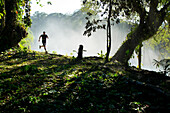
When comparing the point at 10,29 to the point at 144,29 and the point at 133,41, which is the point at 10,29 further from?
the point at 144,29

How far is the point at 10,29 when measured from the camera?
10992mm

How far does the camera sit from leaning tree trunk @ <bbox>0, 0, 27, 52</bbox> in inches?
411

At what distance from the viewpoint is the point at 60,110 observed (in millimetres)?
3486

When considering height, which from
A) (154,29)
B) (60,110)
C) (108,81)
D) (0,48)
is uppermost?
(154,29)

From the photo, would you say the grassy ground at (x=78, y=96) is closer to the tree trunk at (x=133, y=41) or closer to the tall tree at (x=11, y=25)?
the tall tree at (x=11, y=25)

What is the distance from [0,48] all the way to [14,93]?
8330mm

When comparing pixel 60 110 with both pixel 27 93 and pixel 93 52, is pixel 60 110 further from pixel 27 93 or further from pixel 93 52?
pixel 93 52

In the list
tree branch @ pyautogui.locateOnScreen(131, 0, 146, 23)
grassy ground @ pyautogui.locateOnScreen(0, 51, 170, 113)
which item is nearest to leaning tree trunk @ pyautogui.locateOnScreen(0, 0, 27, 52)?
grassy ground @ pyautogui.locateOnScreen(0, 51, 170, 113)

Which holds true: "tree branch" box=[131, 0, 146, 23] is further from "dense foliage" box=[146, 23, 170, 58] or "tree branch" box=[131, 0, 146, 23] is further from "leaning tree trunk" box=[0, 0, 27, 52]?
"leaning tree trunk" box=[0, 0, 27, 52]

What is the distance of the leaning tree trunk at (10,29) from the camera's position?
10445 millimetres

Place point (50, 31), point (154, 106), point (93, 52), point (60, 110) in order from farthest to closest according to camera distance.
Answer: point (50, 31) < point (93, 52) < point (154, 106) < point (60, 110)

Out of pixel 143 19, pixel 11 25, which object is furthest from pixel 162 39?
pixel 11 25

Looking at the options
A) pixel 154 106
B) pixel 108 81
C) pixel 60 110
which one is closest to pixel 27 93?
pixel 60 110

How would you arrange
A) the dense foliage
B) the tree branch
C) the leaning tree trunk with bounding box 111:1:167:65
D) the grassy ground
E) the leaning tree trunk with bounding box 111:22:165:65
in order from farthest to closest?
the dense foliage
the leaning tree trunk with bounding box 111:22:165:65
the leaning tree trunk with bounding box 111:1:167:65
the tree branch
the grassy ground
